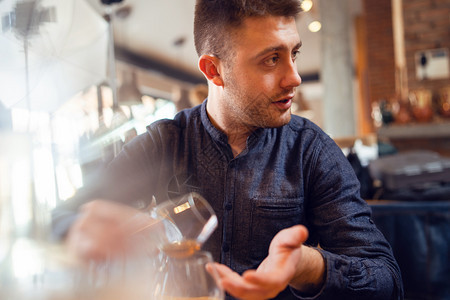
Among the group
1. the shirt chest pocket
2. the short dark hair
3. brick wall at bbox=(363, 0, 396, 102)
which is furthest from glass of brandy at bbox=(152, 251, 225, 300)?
brick wall at bbox=(363, 0, 396, 102)

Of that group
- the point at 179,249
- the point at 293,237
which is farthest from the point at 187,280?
the point at 293,237

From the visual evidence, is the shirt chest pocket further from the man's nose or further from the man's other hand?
the man's other hand

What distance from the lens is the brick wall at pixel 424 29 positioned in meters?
3.18

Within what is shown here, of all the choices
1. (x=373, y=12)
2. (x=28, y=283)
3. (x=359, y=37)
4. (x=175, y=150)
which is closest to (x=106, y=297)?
(x=28, y=283)

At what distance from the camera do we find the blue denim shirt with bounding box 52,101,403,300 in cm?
85

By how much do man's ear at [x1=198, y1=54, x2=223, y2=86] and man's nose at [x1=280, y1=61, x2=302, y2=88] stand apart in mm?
193

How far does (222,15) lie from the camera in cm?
88

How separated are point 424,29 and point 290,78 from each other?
3.03m

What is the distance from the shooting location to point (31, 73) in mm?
708

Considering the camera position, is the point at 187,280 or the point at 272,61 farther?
the point at 272,61

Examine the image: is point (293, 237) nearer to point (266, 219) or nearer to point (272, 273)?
point (272, 273)

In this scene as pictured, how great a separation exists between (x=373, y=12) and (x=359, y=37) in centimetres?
196

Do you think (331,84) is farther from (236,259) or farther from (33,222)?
(33,222)

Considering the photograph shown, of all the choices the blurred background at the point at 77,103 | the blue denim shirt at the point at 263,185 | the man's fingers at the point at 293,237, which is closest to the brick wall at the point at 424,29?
the blurred background at the point at 77,103
